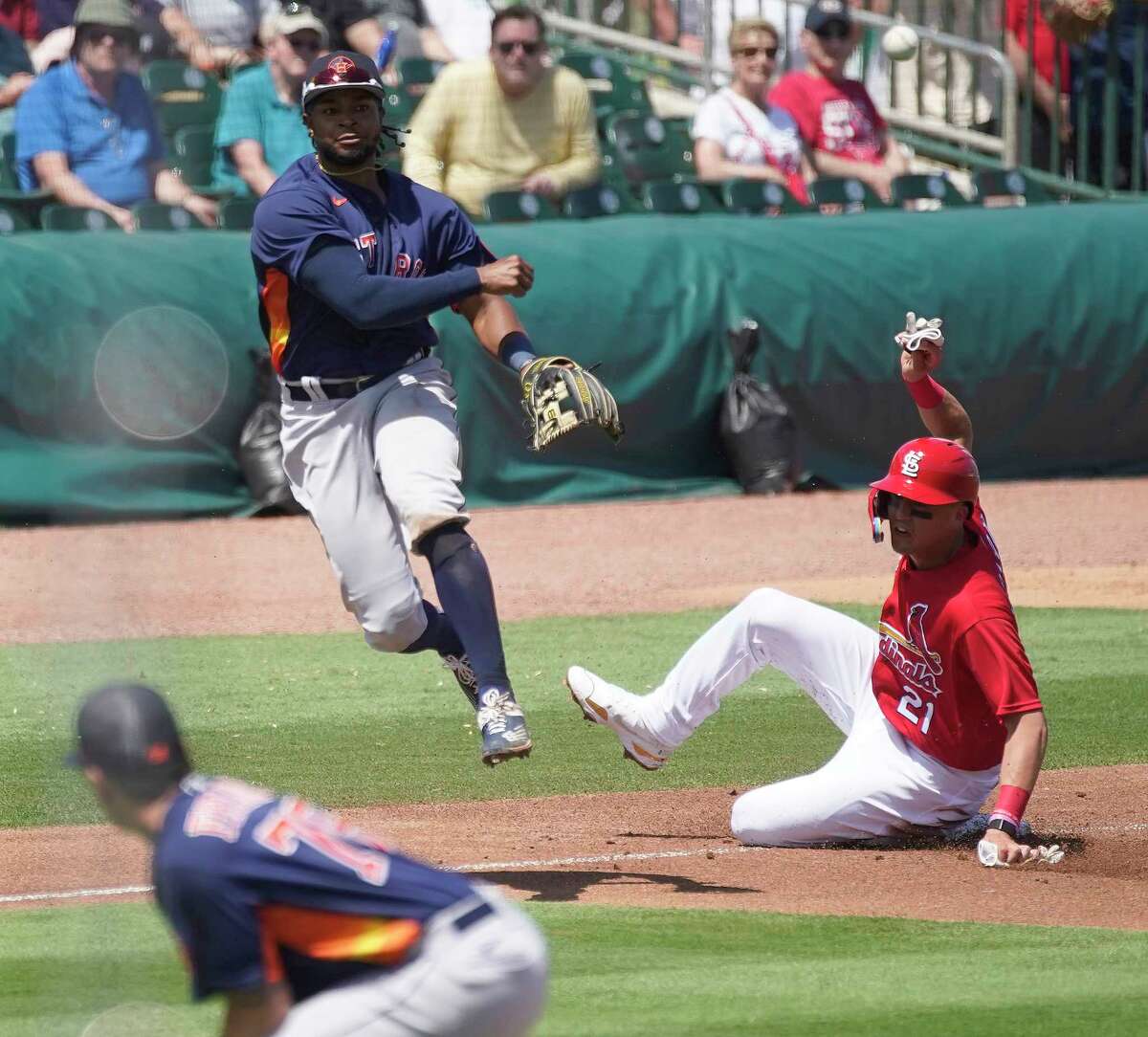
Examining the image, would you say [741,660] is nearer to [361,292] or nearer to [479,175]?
[361,292]

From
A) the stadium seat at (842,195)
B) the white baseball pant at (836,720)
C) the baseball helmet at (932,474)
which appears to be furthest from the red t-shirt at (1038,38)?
the baseball helmet at (932,474)

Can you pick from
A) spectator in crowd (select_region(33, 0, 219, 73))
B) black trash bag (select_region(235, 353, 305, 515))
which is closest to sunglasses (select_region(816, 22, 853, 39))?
spectator in crowd (select_region(33, 0, 219, 73))

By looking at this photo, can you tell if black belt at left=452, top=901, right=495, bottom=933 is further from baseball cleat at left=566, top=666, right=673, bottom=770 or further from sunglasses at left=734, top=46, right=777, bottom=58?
sunglasses at left=734, top=46, right=777, bottom=58

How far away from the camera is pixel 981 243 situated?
14.1 meters

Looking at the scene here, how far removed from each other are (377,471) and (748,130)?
9.39 m

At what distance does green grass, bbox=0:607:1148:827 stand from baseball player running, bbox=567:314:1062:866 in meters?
0.97

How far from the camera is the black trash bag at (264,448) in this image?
12.1 meters

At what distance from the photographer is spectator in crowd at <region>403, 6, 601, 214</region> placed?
513 inches

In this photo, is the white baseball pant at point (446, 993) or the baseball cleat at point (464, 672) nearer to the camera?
the white baseball pant at point (446, 993)

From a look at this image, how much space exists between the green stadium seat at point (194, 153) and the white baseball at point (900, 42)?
5.71 metres

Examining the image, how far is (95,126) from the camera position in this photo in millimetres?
12492

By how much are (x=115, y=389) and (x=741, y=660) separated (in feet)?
19.5

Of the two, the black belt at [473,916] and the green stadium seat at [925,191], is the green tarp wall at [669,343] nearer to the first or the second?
the green stadium seat at [925,191]

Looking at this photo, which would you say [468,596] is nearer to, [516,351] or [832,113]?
[516,351]
